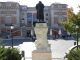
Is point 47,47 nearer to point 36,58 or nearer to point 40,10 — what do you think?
point 36,58

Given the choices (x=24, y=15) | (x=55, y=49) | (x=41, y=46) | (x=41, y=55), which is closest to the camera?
(x=41, y=55)

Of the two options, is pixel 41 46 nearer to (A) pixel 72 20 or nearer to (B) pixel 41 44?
(B) pixel 41 44

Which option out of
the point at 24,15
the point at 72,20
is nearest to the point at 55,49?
the point at 72,20

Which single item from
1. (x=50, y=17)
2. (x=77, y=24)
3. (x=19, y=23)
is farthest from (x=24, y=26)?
(x=77, y=24)

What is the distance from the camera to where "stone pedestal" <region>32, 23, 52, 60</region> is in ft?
54.5

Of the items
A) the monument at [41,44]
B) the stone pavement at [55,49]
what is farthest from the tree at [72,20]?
the monument at [41,44]

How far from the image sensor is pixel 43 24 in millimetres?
16719

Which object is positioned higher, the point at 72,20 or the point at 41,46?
the point at 72,20

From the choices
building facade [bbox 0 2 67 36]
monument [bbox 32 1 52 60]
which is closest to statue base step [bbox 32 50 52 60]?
monument [bbox 32 1 52 60]

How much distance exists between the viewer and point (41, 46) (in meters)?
17.0

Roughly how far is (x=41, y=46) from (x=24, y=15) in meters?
50.2

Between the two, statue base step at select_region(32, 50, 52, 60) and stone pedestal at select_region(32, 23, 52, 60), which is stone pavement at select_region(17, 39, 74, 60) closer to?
stone pedestal at select_region(32, 23, 52, 60)

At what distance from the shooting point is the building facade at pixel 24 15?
64750 mm

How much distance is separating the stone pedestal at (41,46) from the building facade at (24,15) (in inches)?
1807
